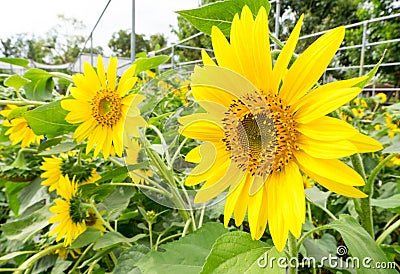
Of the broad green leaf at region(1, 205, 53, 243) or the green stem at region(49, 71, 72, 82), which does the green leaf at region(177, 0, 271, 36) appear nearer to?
the green stem at region(49, 71, 72, 82)

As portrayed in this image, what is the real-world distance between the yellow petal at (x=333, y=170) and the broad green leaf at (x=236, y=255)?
0.26 ft

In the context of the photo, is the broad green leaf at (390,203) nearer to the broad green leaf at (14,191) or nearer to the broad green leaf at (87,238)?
the broad green leaf at (87,238)

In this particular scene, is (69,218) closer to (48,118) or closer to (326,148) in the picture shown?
(48,118)

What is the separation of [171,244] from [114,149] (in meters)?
0.13

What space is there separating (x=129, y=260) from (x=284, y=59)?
280mm

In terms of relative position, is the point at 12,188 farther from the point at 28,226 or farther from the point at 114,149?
the point at 114,149

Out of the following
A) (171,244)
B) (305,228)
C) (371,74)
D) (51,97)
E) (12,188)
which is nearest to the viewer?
(371,74)

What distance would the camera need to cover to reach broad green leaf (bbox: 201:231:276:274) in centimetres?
26

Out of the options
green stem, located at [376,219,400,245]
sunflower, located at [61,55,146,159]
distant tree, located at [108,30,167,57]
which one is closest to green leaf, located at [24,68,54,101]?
sunflower, located at [61,55,146,159]

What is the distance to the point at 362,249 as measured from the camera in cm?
28

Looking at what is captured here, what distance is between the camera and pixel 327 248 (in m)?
0.48

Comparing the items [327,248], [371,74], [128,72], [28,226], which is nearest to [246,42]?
[371,74]

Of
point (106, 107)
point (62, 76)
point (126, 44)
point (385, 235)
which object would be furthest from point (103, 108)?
point (126, 44)

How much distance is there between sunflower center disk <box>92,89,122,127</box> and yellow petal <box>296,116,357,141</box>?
23 centimetres
